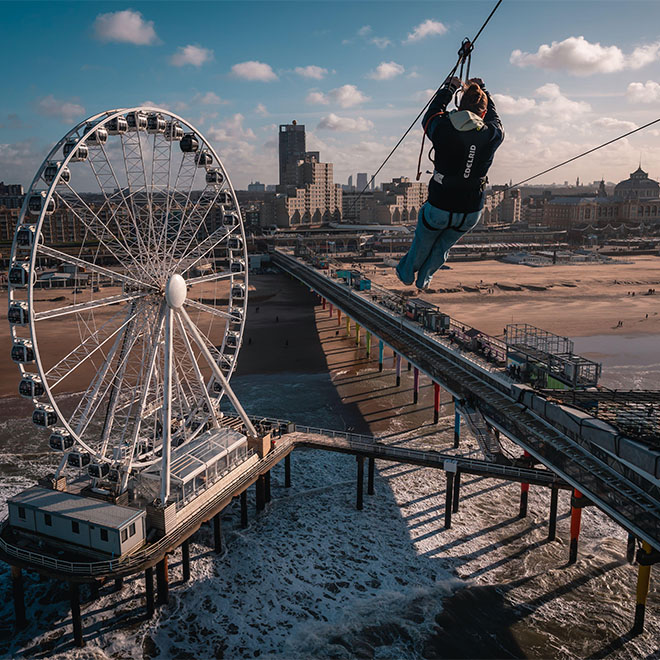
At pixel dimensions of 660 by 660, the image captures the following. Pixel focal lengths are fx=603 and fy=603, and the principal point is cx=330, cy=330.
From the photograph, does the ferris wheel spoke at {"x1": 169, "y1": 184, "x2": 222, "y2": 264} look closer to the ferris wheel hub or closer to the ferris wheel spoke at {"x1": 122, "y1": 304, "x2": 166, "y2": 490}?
the ferris wheel hub

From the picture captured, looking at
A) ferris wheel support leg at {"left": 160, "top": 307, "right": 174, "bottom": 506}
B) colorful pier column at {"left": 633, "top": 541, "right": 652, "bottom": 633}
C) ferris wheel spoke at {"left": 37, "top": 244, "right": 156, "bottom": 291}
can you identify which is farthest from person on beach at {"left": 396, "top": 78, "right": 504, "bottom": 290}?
colorful pier column at {"left": 633, "top": 541, "right": 652, "bottom": 633}

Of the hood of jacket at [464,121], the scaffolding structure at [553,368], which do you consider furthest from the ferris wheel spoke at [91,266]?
the scaffolding structure at [553,368]

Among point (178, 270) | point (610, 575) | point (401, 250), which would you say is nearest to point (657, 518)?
point (610, 575)

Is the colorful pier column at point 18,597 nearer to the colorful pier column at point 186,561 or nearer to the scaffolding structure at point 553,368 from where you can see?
the colorful pier column at point 186,561

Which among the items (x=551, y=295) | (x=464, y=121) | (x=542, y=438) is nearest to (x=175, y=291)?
(x=464, y=121)

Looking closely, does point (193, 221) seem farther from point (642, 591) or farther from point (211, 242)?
point (642, 591)

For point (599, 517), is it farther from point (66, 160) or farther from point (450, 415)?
point (66, 160)

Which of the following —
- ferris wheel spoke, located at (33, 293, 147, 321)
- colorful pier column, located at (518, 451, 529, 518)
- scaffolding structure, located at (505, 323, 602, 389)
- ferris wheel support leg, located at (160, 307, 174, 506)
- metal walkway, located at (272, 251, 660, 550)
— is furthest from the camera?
scaffolding structure, located at (505, 323, 602, 389)
